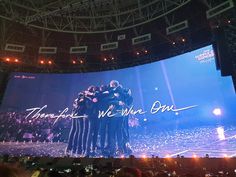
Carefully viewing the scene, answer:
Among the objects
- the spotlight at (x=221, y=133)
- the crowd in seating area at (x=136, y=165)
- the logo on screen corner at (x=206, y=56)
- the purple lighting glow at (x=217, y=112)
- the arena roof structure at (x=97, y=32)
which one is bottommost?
the crowd in seating area at (x=136, y=165)

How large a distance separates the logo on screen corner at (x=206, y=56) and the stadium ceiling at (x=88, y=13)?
2891mm

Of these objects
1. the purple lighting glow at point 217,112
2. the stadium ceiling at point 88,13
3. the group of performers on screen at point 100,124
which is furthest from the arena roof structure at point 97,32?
the purple lighting glow at point 217,112

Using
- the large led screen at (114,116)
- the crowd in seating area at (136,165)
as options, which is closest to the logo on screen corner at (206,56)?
the large led screen at (114,116)

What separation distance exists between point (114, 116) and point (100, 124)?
2.72 feet

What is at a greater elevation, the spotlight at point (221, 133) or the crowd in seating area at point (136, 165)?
the spotlight at point (221, 133)

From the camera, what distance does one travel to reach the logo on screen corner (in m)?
11.6

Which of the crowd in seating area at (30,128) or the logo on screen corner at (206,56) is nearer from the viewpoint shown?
the logo on screen corner at (206,56)

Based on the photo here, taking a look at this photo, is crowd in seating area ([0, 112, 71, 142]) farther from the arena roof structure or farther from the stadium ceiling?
the stadium ceiling

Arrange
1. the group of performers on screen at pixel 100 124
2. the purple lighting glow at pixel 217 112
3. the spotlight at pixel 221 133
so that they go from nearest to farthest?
the spotlight at pixel 221 133, the purple lighting glow at pixel 217 112, the group of performers on screen at pixel 100 124

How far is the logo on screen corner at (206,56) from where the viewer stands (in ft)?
37.9

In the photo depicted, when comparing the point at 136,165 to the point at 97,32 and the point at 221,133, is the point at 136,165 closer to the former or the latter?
the point at 221,133

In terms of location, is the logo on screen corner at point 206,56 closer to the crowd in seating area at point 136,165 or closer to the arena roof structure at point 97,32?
the arena roof structure at point 97,32

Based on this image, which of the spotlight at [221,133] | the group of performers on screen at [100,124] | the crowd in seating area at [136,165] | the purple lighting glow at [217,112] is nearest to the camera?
the crowd in seating area at [136,165]

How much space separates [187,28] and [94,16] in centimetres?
528
